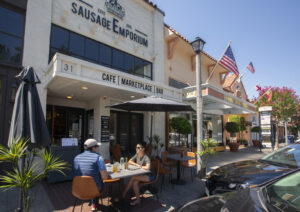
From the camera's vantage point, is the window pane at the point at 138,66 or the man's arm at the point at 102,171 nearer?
the man's arm at the point at 102,171

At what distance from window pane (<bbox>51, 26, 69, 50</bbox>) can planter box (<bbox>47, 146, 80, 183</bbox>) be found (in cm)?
407

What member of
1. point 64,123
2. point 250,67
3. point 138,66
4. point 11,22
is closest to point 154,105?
point 138,66

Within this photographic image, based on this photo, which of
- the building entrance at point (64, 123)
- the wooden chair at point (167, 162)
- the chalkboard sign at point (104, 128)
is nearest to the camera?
the wooden chair at point (167, 162)

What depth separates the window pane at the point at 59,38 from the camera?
6992 millimetres

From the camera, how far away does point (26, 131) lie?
3.00 meters

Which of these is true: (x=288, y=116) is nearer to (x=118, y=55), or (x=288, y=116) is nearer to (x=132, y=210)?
(x=118, y=55)

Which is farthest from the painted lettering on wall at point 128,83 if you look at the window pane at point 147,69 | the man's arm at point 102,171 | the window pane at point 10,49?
the man's arm at point 102,171

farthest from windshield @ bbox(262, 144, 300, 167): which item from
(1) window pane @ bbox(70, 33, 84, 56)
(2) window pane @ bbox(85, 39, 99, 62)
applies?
(1) window pane @ bbox(70, 33, 84, 56)

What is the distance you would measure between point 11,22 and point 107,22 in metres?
3.96

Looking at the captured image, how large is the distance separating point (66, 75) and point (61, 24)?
10.7 ft

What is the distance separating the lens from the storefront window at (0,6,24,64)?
5898 mm

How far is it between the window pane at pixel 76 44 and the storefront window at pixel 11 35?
177 centimetres

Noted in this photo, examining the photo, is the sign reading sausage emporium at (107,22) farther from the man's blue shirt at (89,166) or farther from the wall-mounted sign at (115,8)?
the man's blue shirt at (89,166)

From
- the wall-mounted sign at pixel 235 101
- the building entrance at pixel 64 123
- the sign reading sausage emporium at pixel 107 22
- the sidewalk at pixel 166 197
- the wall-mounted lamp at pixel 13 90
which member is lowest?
the sidewalk at pixel 166 197
